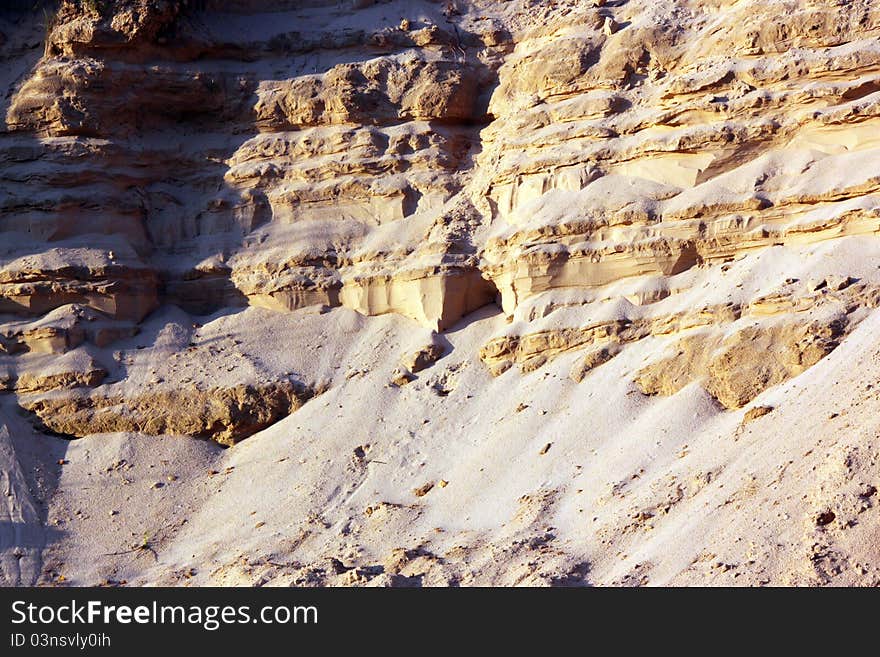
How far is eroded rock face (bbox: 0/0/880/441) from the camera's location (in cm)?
2653

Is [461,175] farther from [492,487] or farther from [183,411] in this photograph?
[492,487]

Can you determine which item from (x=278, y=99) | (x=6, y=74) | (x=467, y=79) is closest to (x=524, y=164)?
(x=467, y=79)

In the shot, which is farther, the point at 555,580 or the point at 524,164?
the point at 524,164

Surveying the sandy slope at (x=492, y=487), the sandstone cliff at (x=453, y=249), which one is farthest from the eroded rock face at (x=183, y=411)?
the sandy slope at (x=492, y=487)

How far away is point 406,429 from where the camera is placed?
27.4m

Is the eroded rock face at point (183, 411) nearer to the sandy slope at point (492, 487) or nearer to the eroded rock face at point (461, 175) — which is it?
the eroded rock face at point (461, 175)

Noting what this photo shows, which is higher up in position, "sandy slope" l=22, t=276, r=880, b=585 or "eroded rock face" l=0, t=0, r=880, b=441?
"eroded rock face" l=0, t=0, r=880, b=441

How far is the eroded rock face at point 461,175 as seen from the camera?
2653cm

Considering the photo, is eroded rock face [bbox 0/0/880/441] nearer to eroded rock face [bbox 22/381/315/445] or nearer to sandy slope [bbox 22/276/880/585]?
eroded rock face [bbox 22/381/315/445]

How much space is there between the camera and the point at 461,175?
105 feet

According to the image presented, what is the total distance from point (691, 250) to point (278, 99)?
421 inches

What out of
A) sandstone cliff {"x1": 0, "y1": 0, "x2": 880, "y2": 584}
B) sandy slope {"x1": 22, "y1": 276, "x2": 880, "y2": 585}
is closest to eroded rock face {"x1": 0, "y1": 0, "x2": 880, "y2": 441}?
sandstone cliff {"x1": 0, "y1": 0, "x2": 880, "y2": 584}

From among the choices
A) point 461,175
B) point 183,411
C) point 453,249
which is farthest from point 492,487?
point 461,175

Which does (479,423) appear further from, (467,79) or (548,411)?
(467,79)
